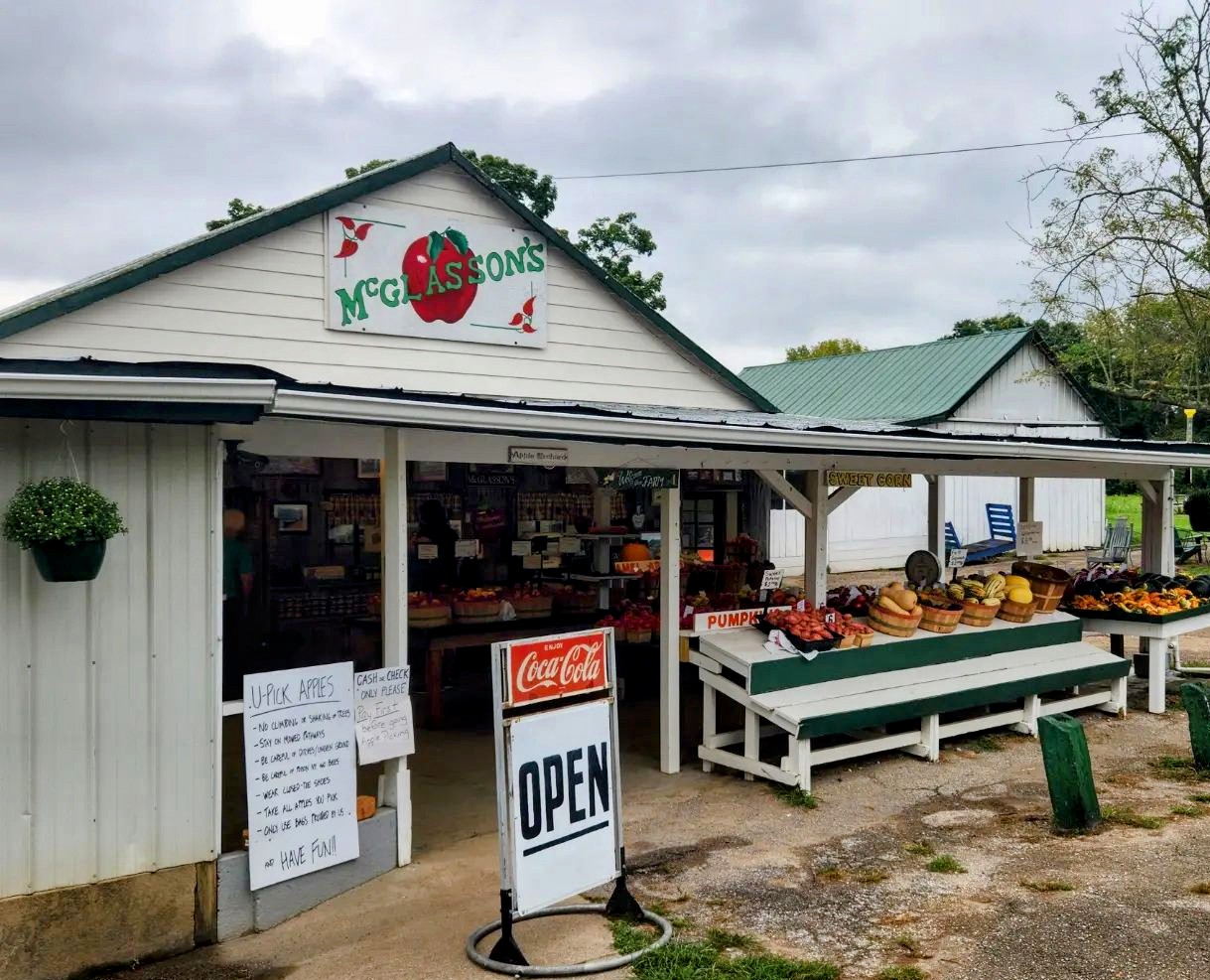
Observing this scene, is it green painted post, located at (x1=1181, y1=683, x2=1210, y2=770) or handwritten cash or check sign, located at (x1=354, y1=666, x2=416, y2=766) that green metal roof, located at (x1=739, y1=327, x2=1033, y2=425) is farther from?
handwritten cash or check sign, located at (x1=354, y1=666, x2=416, y2=766)

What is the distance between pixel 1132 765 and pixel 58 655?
25.3 ft

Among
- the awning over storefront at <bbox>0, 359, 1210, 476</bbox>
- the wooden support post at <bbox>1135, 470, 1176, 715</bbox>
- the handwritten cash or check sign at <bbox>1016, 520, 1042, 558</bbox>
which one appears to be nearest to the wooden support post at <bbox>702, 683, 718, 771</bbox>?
the awning over storefront at <bbox>0, 359, 1210, 476</bbox>

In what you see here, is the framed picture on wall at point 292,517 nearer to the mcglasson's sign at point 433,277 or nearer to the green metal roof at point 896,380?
the mcglasson's sign at point 433,277

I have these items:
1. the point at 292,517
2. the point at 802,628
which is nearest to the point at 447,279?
the point at 292,517

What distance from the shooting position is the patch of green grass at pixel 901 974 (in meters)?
→ 4.59

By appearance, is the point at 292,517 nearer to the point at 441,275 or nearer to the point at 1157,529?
the point at 441,275

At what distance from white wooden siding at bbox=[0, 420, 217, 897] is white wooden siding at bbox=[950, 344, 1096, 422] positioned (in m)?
19.4

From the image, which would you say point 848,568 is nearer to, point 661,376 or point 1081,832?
point 661,376

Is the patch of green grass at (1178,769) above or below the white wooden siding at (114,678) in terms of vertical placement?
below

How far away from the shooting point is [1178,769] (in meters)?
8.27

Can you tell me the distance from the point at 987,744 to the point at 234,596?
7374 mm

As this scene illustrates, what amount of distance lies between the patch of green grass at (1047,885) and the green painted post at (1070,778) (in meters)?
1.02

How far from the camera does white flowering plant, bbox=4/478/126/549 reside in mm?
4309

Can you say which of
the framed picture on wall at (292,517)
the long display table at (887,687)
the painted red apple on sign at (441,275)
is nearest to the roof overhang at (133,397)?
the long display table at (887,687)
